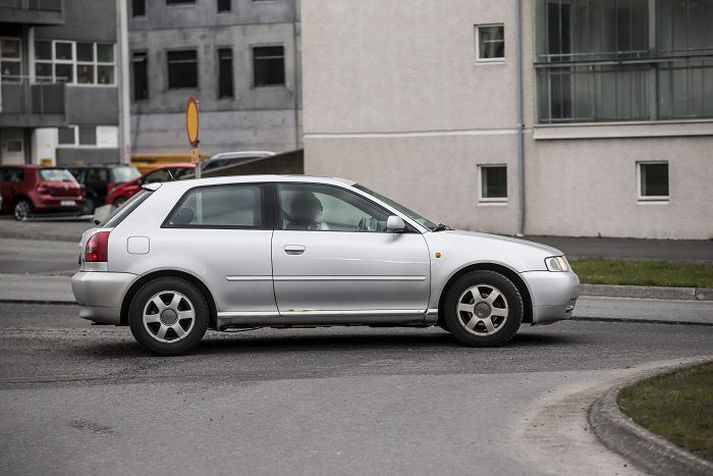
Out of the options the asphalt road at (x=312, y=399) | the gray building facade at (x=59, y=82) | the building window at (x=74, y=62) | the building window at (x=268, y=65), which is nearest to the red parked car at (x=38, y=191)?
the gray building facade at (x=59, y=82)

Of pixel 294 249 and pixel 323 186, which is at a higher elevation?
pixel 323 186

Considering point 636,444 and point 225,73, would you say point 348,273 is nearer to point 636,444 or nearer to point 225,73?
point 636,444

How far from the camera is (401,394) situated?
10.1 m

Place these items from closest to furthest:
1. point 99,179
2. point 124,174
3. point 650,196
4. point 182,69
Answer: point 650,196 < point 99,179 < point 124,174 < point 182,69

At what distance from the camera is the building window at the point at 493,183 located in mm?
31547

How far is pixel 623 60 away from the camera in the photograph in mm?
30094

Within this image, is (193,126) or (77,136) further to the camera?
(77,136)

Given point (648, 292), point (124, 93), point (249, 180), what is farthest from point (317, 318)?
point (124, 93)

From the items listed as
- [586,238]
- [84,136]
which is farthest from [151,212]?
[84,136]

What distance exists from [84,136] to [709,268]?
39.2m

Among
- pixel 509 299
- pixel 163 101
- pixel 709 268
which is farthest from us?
pixel 163 101

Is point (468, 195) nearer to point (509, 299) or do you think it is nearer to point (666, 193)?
point (666, 193)

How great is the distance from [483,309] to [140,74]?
1992 inches

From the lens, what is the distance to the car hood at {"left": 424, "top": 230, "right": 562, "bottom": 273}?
40.3ft
